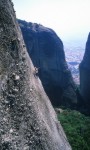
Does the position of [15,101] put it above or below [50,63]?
above

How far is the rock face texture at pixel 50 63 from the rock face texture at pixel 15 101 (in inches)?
1351

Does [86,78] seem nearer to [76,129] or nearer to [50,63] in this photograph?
[50,63]

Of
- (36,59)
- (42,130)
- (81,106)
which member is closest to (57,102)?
(81,106)

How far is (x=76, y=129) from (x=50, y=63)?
53.1 feet

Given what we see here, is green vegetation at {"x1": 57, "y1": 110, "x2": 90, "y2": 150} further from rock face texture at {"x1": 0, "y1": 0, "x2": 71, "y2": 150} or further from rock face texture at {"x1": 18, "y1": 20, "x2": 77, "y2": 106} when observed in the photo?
rock face texture at {"x1": 0, "y1": 0, "x2": 71, "y2": 150}

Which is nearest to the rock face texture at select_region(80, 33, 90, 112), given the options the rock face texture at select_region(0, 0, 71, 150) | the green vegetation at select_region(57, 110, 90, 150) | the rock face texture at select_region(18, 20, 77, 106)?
the rock face texture at select_region(18, 20, 77, 106)

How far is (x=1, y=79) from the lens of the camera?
455 cm

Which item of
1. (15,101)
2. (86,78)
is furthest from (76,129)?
(15,101)

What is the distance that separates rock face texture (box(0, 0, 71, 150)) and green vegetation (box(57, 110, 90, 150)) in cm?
1711

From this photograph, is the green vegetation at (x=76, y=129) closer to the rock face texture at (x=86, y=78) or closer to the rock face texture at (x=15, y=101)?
the rock face texture at (x=86, y=78)

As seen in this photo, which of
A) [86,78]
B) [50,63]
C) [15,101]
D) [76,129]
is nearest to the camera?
[15,101]

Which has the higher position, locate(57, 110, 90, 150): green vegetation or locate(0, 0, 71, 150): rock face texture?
locate(0, 0, 71, 150): rock face texture

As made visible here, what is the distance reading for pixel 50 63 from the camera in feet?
131

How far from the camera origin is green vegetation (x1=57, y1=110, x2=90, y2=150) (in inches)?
860
